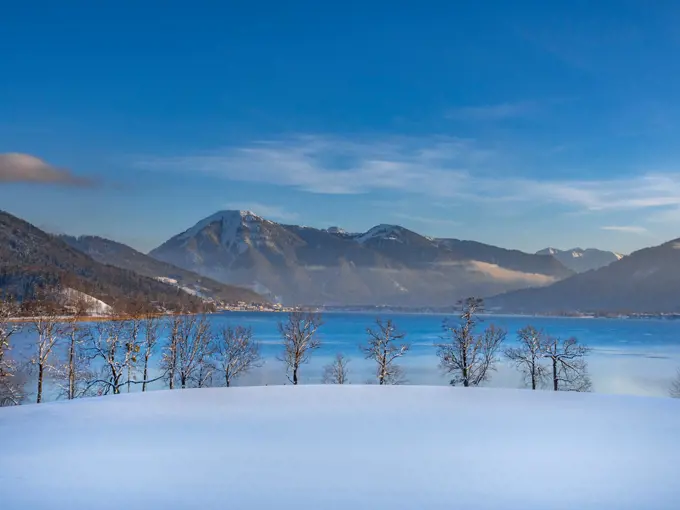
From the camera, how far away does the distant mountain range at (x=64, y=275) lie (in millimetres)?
93438

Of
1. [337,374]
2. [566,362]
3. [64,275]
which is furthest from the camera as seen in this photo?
[64,275]

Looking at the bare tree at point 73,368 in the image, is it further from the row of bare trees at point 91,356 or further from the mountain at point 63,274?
the mountain at point 63,274

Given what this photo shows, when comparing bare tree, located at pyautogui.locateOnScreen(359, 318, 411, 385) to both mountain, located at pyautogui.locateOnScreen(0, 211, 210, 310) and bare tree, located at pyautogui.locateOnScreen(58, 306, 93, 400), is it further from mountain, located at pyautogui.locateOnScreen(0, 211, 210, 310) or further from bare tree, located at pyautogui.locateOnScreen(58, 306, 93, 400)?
mountain, located at pyautogui.locateOnScreen(0, 211, 210, 310)

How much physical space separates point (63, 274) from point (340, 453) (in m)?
104

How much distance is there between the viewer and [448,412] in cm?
1518

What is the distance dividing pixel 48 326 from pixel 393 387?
1719 centimetres

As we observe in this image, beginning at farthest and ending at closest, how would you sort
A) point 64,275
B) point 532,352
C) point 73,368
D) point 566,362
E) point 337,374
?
1. point 64,275
2. point 337,374
3. point 566,362
4. point 532,352
5. point 73,368

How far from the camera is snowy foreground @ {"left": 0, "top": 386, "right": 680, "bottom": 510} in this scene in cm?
775

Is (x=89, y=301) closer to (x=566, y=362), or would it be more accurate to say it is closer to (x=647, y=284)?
(x=566, y=362)

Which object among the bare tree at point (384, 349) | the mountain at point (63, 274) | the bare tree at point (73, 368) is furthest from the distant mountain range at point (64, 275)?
the bare tree at point (384, 349)

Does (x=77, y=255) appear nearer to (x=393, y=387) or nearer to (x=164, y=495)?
(x=393, y=387)

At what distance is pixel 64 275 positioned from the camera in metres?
104

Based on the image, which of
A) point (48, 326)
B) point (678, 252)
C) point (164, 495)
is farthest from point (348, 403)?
point (678, 252)

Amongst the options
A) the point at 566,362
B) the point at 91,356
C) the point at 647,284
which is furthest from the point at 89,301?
the point at 647,284
